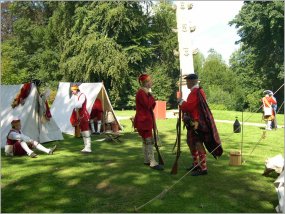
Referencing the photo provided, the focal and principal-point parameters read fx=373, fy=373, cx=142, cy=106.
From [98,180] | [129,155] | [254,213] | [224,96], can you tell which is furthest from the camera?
[224,96]

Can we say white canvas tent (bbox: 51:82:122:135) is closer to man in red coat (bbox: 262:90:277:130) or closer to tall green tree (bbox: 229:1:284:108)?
man in red coat (bbox: 262:90:277:130)

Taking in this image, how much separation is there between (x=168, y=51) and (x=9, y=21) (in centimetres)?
2150

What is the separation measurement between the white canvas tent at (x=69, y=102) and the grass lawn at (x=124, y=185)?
4.44 meters

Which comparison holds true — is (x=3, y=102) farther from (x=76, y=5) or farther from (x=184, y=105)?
(x=76, y=5)

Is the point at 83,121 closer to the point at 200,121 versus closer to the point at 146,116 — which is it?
the point at 146,116

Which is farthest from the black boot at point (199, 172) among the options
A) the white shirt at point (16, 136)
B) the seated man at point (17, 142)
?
the white shirt at point (16, 136)

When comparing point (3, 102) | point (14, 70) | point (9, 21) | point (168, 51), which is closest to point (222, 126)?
point (3, 102)

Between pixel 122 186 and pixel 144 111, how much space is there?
1850 mm

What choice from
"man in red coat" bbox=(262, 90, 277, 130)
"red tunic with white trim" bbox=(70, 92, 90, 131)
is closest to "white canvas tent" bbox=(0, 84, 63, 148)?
"red tunic with white trim" bbox=(70, 92, 90, 131)

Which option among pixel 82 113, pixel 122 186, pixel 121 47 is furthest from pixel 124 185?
pixel 121 47

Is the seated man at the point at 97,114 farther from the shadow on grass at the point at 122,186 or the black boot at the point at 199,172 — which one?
the black boot at the point at 199,172

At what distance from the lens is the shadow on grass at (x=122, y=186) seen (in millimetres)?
5355

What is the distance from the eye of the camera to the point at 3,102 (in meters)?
11.2

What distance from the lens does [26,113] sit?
35.9 ft
